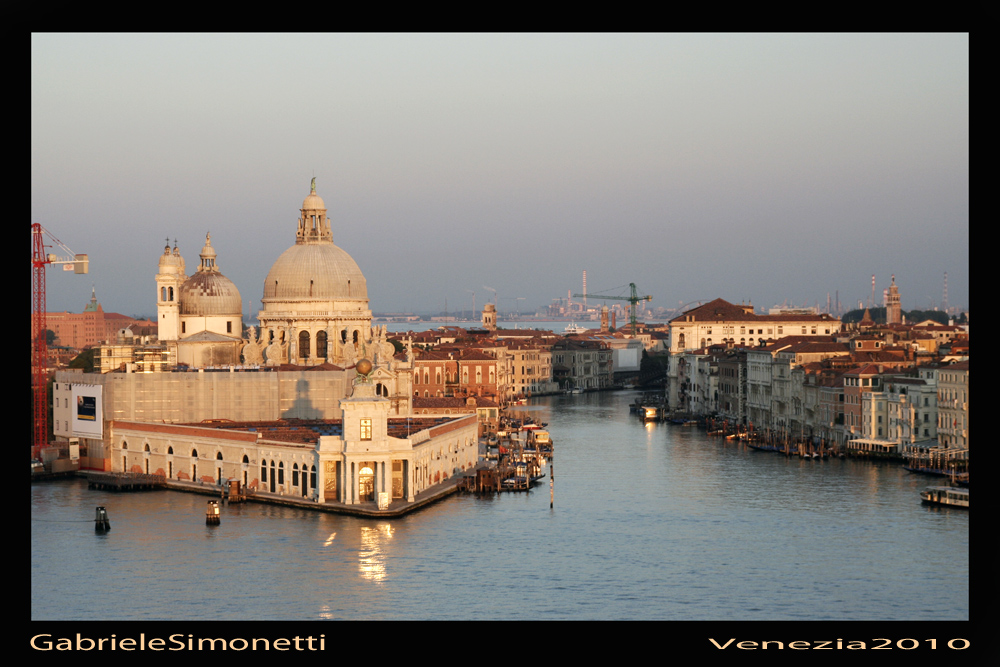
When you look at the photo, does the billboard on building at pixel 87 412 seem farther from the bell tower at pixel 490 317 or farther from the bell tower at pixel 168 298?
the bell tower at pixel 490 317

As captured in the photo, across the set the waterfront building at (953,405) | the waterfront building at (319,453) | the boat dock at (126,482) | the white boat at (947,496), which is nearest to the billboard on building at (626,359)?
the waterfront building at (953,405)

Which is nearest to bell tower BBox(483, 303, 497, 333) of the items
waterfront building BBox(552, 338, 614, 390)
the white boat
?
waterfront building BBox(552, 338, 614, 390)

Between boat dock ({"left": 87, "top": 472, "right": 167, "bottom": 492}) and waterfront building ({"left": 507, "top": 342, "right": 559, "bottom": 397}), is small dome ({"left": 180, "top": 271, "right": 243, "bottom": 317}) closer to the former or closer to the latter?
boat dock ({"left": 87, "top": 472, "right": 167, "bottom": 492})

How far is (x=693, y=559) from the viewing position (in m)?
15.1

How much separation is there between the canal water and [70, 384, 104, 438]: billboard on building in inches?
53.2

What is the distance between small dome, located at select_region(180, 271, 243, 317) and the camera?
29.8 metres

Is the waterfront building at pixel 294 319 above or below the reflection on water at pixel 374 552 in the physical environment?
above

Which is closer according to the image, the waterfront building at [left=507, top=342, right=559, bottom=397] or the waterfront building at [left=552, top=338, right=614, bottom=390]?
the waterfront building at [left=507, top=342, right=559, bottom=397]

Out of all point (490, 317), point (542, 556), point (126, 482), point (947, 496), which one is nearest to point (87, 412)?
point (126, 482)

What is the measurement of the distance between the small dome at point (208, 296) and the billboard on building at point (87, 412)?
576cm
